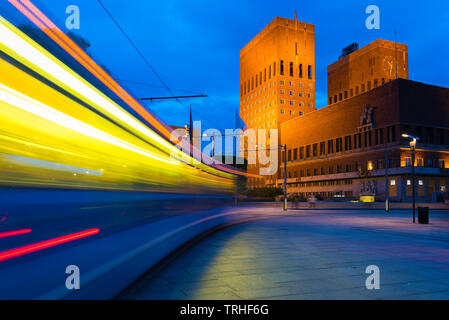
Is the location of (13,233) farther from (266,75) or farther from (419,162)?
(266,75)

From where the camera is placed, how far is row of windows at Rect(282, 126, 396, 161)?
72.2 m

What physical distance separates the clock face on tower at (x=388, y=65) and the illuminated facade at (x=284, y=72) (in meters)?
22.4

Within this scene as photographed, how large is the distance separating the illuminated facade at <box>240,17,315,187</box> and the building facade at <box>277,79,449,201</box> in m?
29.8

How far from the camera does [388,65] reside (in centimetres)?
12012

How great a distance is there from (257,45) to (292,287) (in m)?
133

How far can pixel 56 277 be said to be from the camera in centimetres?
393

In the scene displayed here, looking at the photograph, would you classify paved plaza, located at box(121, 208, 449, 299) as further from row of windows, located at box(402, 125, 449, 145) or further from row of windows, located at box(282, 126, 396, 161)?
row of windows, located at box(282, 126, 396, 161)

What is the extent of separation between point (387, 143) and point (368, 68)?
57.8 metres

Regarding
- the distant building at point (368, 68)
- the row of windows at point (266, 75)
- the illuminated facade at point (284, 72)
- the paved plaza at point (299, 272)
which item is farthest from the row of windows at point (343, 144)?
the paved plaza at point (299, 272)

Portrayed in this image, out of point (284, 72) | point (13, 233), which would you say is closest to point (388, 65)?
point (284, 72)

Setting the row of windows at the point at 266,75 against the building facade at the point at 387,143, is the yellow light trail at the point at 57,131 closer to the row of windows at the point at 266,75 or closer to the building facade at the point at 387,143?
the building facade at the point at 387,143
